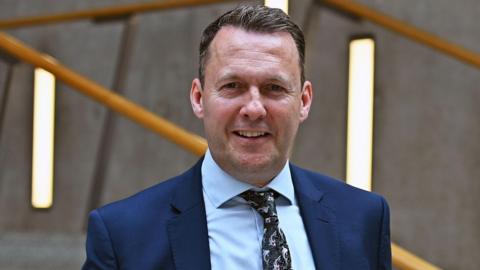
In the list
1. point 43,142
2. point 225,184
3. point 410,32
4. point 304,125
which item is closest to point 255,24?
point 225,184

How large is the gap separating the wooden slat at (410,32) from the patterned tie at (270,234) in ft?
7.30

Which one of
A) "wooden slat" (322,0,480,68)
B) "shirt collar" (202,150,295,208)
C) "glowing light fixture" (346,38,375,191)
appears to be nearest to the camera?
"shirt collar" (202,150,295,208)

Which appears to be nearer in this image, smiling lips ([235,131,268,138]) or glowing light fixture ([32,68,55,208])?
smiling lips ([235,131,268,138])

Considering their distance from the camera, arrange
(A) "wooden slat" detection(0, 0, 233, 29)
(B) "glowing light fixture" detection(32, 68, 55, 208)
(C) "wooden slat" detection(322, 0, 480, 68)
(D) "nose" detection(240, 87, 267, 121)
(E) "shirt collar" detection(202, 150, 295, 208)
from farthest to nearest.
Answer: (B) "glowing light fixture" detection(32, 68, 55, 208)
(A) "wooden slat" detection(0, 0, 233, 29)
(C) "wooden slat" detection(322, 0, 480, 68)
(E) "shirt collar" detection(202, 150, 295, 208)
(D) "nose" detection(240, 87, 267, 121)

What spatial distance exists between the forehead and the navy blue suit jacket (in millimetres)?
302

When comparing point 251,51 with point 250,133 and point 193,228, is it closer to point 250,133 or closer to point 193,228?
point 250,133

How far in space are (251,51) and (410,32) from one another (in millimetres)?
2299

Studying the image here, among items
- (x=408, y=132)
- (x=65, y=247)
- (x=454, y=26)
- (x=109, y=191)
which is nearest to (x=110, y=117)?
(x=109, y=191)

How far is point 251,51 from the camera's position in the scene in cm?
146

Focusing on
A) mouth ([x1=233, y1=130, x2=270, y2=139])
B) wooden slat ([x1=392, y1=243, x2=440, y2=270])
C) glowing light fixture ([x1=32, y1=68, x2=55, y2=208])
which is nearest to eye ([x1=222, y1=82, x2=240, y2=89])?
mouth ([x1=233, y1=130, x2=270, y2=139])

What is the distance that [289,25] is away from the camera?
1.55 meters

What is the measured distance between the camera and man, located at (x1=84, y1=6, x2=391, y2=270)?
1451mm

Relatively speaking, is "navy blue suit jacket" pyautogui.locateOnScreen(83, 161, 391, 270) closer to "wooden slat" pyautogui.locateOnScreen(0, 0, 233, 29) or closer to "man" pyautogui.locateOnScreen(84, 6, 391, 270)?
"man" pyautogui.locateOnScreen(84, 6, 391, 270)

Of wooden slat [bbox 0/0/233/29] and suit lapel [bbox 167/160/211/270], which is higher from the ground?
wooden slat [bbox 0/0/233/29]
